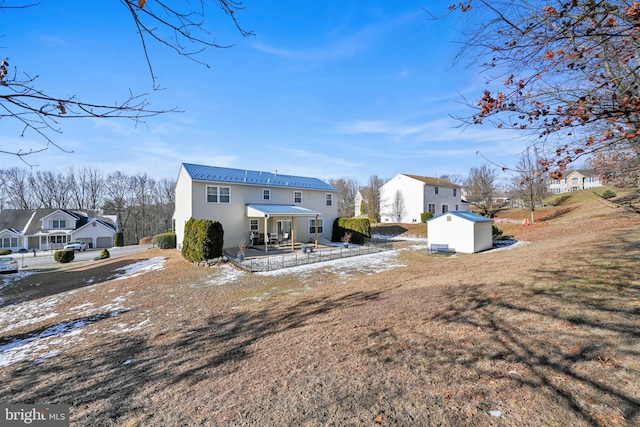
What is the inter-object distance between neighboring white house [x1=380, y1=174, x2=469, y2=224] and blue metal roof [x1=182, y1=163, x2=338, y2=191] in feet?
46.0

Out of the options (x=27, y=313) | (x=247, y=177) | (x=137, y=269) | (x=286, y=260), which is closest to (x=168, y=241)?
(x=137, y=269)

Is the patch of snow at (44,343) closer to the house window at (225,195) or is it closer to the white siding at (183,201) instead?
the white siding at (183,201)

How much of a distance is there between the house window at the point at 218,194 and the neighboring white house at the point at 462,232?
49.9ft

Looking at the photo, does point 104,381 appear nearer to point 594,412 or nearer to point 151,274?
point 594,412

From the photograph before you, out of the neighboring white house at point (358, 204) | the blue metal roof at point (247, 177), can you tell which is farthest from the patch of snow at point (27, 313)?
the neighboring white house at point (358, 204)

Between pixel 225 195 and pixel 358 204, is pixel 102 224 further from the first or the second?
pixel 358 204

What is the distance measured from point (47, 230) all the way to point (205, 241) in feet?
120

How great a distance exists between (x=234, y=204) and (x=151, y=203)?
38.2m

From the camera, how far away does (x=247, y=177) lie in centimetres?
2220

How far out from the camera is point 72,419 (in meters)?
3.44

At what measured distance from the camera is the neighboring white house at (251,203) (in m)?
19.5

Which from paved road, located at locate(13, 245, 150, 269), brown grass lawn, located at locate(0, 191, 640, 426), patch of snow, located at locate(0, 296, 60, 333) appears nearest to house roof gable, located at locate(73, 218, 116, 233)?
paved road, located at locate(13, 245, 150, 269)

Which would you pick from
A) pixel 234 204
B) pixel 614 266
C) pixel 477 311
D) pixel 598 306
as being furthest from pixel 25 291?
pixel 614 266

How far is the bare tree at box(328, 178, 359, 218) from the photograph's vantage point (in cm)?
5584
